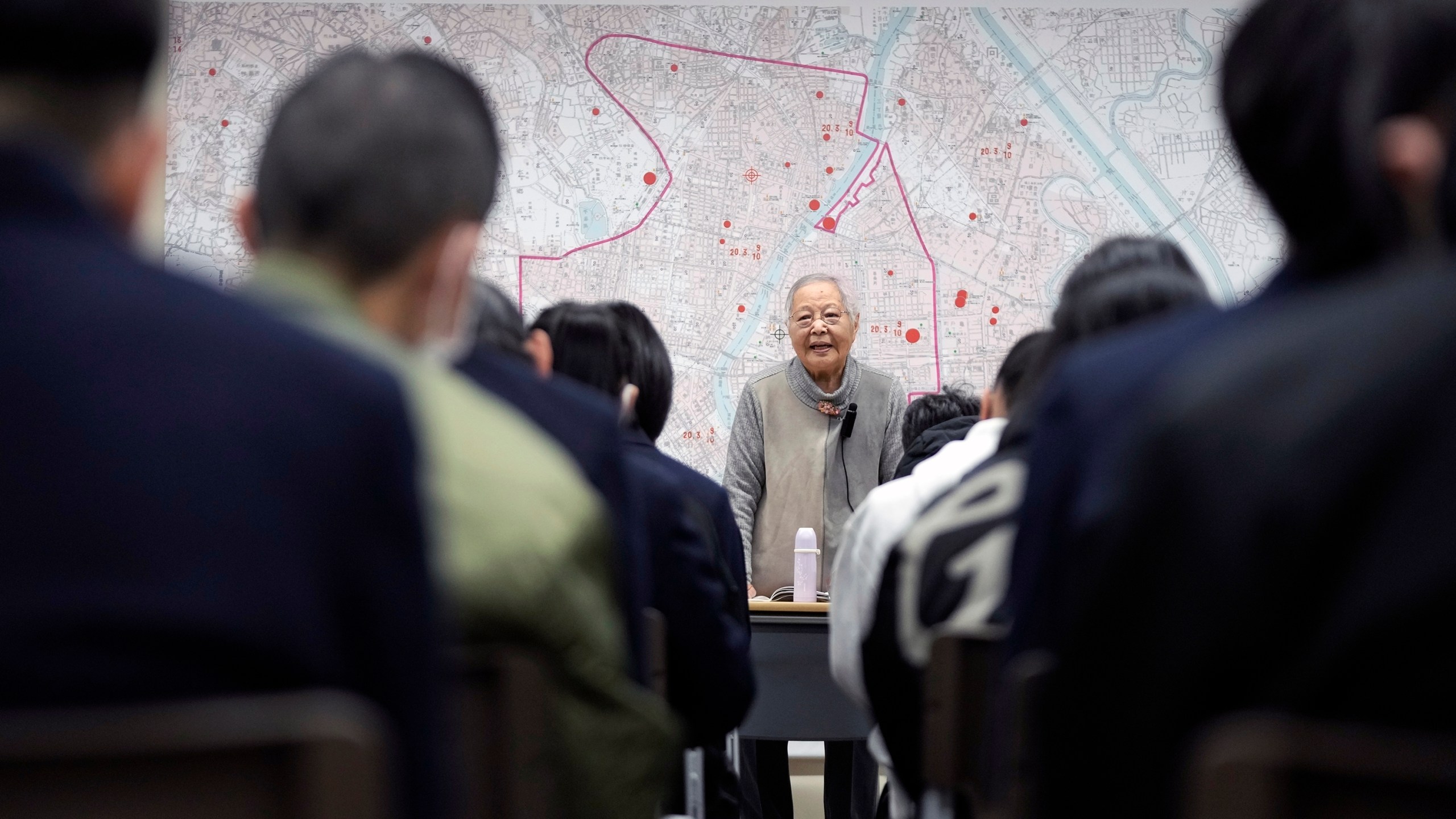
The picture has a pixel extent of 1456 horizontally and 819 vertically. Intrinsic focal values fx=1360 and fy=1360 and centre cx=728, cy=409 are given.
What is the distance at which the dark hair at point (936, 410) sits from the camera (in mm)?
3688

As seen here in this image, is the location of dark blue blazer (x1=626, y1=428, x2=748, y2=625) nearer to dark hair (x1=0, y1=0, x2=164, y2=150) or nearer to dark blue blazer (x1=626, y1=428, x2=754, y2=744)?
dark blue blazer (x1=626, y1=428, x2=754, y2=744)

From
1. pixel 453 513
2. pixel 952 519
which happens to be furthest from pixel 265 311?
pixel 952 519

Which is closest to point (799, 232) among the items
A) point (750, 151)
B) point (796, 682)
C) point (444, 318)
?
point (750, 151)

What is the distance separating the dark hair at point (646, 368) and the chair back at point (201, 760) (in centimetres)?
151

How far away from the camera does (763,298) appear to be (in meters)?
4.98

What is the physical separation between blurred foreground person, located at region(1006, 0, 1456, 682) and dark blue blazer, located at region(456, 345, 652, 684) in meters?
0.42

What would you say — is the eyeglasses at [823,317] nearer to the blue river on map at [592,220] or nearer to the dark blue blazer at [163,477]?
the blue river on map at [592,220]

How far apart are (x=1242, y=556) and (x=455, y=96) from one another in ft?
2.28

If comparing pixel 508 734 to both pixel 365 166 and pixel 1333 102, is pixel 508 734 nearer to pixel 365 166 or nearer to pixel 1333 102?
pixel 365 166

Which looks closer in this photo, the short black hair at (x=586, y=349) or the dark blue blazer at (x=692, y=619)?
the dark blue blazer at (x=692, y=619)

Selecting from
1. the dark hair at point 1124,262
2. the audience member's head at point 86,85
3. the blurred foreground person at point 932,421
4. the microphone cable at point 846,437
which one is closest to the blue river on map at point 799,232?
the microphone cable at point 846,437

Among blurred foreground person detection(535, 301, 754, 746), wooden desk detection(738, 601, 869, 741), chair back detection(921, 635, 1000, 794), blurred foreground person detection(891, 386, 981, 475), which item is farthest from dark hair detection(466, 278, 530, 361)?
blurred foreground person detection(891, 386, 981, 475)

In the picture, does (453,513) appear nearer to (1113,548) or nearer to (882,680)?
(1113,548)

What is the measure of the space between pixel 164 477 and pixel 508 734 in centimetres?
38
